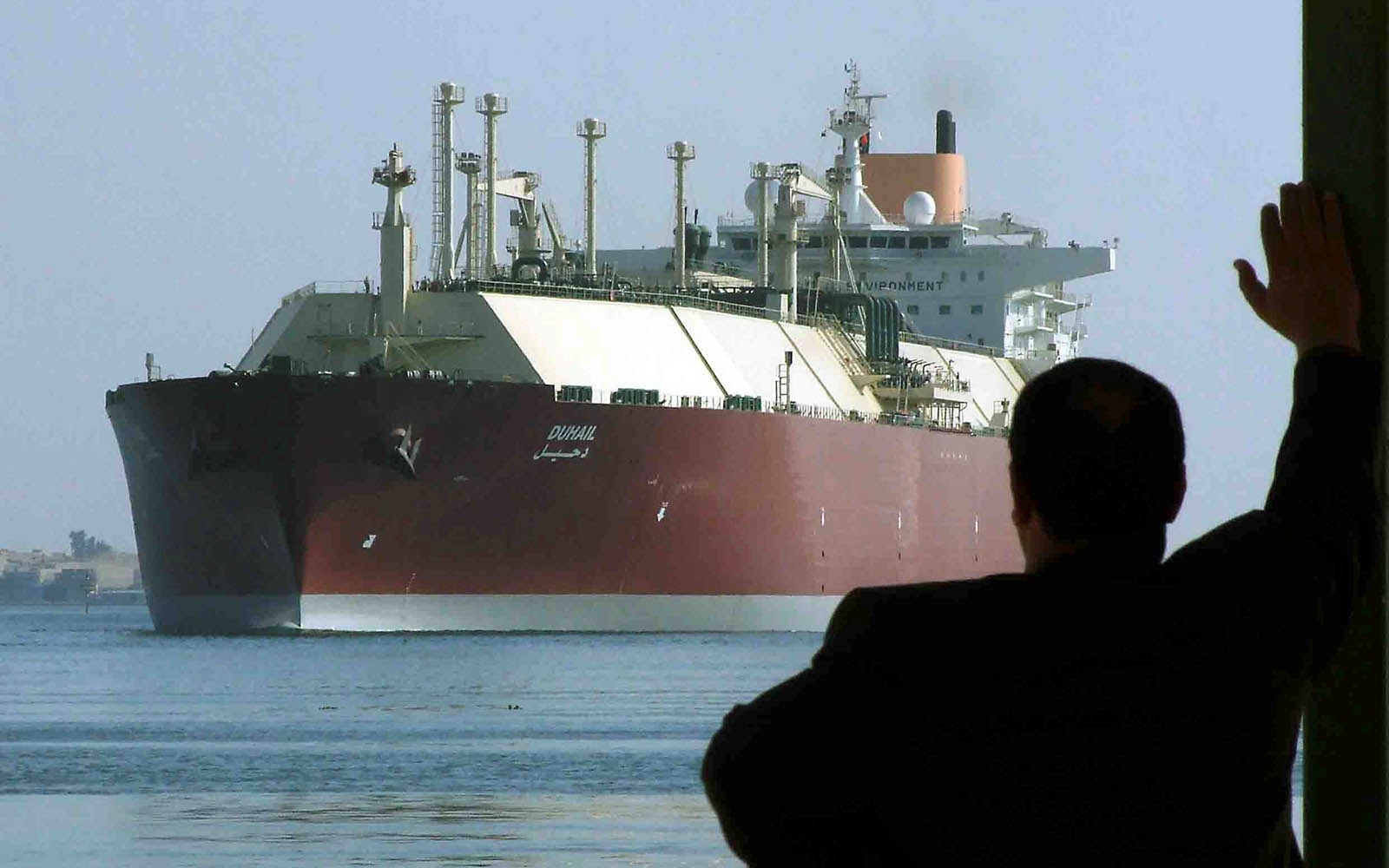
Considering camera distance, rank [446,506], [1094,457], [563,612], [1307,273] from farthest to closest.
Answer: [563,612], [446,506], [1307,273], [1094,457]

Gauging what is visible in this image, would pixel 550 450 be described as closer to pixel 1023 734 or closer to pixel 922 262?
pixel 922 262

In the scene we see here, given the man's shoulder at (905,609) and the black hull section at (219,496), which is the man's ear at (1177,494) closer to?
the man's shoulder at (905,609)

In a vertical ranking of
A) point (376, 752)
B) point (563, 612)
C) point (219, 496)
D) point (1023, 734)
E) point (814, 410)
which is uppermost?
point (814, 410)

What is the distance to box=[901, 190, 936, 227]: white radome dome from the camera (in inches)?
2516

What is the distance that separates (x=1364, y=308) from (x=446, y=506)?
3569 cm

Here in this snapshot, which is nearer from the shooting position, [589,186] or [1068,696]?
[1068,696]

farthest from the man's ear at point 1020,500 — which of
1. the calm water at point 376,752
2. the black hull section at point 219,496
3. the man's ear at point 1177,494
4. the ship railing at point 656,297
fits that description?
the ship railing at point 656,297

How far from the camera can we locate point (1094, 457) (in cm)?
202

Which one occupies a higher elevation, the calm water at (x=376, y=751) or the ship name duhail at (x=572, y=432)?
the ship name duhail at (x=572, y=432)

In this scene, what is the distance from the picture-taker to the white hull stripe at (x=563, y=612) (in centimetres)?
3794

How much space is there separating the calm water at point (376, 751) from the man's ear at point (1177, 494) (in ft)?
37.0

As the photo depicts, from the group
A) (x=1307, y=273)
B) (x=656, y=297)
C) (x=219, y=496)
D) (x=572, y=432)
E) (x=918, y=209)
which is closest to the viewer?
(x=1307, y=273)

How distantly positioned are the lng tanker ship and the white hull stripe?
4cm

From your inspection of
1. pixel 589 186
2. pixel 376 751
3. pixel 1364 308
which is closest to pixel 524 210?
pixel 589 186
